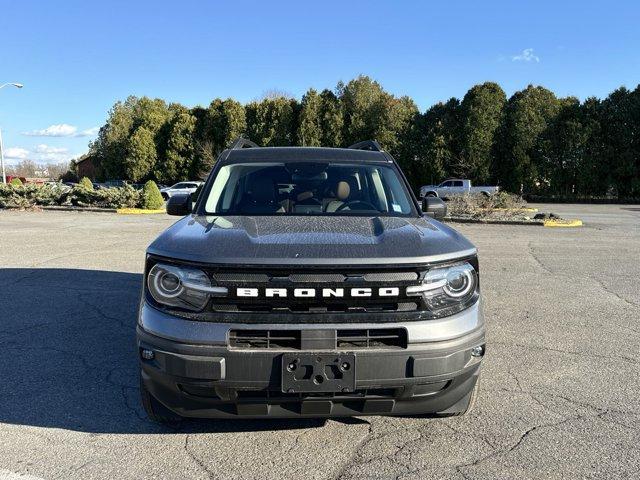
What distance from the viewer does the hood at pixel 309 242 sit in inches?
104

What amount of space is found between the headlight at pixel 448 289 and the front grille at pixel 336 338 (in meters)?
0.23

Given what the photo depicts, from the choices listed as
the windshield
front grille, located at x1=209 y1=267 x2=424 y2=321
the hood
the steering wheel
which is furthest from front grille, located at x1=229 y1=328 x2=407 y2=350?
the steering wheel

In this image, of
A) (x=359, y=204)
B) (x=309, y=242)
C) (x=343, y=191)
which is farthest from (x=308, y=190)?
(x=309, y=242)

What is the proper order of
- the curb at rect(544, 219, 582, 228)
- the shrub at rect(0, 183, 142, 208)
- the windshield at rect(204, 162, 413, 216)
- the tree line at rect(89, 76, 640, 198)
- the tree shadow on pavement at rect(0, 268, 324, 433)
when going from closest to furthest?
the tree shadow on pavement at rect(0, 268, 324, 433) < the windshield at rect(204, 162, 413, 216) < the curb at rect(544, 219, 582, 228) < the shrub at rect(0, 183, 142, 208) < the tree line at rect(89, 76, 640, 198)

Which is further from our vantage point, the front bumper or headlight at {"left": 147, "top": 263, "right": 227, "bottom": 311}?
headlight at {"left": 147, "top": 263, "right": 227, "bottom": 311}

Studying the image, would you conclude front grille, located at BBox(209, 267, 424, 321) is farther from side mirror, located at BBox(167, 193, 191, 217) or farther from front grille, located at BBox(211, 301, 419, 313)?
side mirror, located at BBox(167, 193, 191, 217)

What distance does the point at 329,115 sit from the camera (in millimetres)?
42844

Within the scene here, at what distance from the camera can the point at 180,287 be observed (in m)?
2.72

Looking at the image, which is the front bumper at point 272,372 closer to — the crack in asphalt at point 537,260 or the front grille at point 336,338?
the front grille at point 336,338

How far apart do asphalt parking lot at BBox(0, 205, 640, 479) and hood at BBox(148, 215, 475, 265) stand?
1.15 metres

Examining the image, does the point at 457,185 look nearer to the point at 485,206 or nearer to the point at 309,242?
the point at 485,206

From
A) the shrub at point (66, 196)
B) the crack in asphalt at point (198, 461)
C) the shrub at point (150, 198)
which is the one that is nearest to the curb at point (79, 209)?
the shrub at point (66, 196)

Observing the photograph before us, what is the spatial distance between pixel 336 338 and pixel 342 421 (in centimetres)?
102

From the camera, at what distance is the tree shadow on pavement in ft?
10.8
